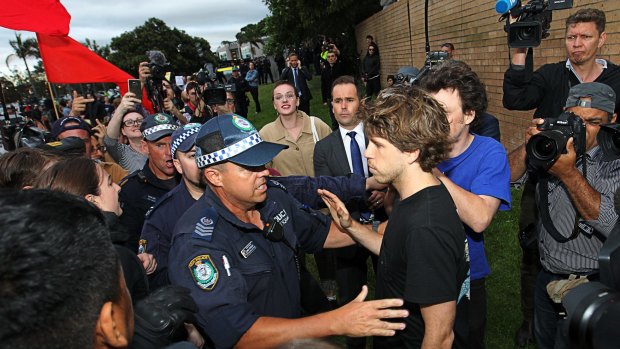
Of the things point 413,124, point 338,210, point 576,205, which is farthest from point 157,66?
point 576,205

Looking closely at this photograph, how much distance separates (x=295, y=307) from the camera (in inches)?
→ 85.0

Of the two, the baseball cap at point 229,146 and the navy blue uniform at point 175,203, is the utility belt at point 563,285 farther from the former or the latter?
the baseball cap at point 229,146

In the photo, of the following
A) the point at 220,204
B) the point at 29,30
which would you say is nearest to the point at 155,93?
the point at 29,30

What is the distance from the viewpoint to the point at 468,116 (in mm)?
2523

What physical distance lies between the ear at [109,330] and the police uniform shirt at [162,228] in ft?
5.15

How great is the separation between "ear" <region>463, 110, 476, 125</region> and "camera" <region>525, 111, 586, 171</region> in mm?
345

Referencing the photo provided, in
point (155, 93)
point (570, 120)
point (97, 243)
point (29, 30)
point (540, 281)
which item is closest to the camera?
point (97, 243)

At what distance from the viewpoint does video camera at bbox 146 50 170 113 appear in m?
5.64

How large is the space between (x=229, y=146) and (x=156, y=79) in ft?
13.6

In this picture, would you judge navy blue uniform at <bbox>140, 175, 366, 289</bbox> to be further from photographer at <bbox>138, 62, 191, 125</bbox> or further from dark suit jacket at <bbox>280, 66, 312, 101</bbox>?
dark suit jacket at <bbox>280, 66, 312, 101</bbox>

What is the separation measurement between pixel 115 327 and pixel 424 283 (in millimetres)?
1127

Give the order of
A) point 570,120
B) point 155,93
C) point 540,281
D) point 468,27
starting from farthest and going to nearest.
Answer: point 468,27 → point 155,93 → point 540,281 → point 570,120

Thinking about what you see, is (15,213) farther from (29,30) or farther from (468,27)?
(468,27)

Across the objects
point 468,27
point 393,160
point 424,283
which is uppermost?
point 468,27
